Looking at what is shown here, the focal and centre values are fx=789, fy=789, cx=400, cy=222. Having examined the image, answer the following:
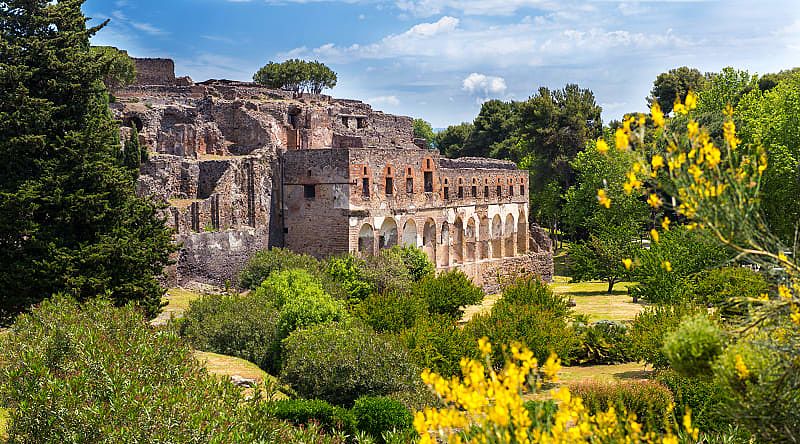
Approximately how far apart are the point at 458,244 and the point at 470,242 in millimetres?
1023

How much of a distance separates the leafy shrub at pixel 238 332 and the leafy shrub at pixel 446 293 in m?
7.67

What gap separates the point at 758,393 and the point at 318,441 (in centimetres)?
728

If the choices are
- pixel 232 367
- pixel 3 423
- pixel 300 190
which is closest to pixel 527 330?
pixel 232 367

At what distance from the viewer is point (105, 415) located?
10.4m

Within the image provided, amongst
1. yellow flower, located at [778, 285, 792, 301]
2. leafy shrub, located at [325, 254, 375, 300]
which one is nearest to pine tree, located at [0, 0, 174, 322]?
leafy shrub, located at [325, 254, 375, 300]

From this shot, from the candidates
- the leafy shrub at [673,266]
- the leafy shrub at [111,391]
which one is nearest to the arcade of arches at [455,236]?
the leafy shrub at [673,266]

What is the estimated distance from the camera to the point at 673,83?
63375mm

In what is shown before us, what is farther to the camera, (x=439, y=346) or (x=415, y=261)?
(x=415, y=261)

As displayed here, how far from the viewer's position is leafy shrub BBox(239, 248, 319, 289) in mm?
27781

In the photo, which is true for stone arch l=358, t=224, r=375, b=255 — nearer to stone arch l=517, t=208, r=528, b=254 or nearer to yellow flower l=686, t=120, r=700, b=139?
stone arch l=517, t=208, r=528, b=254

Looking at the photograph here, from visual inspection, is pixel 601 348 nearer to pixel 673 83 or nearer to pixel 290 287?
pixel 290 287

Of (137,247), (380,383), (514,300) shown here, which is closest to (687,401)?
(380,383)

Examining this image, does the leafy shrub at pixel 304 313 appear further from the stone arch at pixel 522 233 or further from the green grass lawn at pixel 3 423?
the stone arch at pixel 522 233

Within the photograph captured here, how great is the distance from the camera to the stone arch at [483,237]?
42.5 metres
